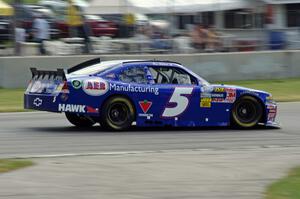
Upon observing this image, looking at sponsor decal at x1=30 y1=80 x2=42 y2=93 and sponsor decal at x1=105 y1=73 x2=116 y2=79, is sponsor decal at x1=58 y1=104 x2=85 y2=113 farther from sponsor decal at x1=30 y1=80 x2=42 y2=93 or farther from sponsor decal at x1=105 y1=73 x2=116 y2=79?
sponsor decal at x1=105 y1=73 x2=116 y2=79

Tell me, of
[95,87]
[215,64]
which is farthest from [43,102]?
[215,64]

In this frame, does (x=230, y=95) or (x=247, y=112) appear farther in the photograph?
(x=247, y=112)

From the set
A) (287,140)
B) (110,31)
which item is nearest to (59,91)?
(287,140)

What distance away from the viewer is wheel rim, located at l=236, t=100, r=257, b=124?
48.6 feet

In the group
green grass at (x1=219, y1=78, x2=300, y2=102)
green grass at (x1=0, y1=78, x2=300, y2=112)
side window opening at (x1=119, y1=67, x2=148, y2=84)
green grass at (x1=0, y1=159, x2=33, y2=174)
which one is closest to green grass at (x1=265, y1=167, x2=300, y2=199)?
green grass at (x1=0, y1=159, x2=33, y2=174)

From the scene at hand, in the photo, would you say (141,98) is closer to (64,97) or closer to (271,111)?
(64,97)

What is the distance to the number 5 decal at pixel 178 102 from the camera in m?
14.2

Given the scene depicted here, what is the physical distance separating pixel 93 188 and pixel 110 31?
2282 centimetres

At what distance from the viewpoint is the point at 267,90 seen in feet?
80.2

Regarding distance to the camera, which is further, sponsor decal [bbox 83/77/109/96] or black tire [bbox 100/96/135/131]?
black tire [bbox 100/96/135/131]

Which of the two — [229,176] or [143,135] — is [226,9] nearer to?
[143,135]

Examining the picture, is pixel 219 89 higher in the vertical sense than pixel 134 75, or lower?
lower

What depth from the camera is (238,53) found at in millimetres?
27078

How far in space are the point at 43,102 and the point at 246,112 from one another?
4077mm
